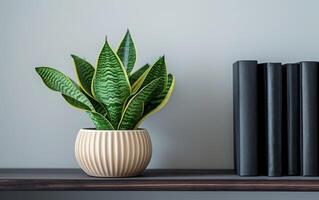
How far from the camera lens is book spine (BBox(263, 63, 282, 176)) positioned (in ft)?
2.20

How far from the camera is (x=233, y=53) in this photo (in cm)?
79

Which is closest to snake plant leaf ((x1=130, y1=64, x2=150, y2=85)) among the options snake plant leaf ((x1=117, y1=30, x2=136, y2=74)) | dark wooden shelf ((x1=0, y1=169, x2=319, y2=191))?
snake plant leaf ((x1=117, y1=30, x2=136, y2=74))

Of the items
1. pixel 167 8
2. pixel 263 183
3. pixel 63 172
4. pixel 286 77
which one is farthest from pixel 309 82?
pixel 63 172

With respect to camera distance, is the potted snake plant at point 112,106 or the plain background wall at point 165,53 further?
the plain background wall at point 165,53

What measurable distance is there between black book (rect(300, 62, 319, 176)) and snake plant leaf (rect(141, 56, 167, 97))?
7.6 inches

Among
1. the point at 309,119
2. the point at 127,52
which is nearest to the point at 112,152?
the point at 127,52

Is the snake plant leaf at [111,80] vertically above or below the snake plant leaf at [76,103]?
above

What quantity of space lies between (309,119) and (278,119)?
0.13 feet

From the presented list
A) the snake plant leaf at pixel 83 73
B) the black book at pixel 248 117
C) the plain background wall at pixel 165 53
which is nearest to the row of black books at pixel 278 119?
the black book at pixel 248 117

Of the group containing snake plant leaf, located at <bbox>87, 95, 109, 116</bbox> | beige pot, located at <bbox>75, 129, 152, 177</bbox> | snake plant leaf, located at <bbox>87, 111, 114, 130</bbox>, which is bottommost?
beige pot, located at <bbox>75, 129, 152, 177</bbox>

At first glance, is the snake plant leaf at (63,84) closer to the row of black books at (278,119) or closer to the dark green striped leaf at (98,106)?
the dark green striped leaf at (98,106)

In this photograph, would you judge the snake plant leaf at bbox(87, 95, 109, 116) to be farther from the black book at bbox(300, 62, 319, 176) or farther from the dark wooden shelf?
the black book at bbox(300, 62, 319, 176)

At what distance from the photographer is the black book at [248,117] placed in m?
0.67

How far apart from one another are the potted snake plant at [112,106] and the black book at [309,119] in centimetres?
19
